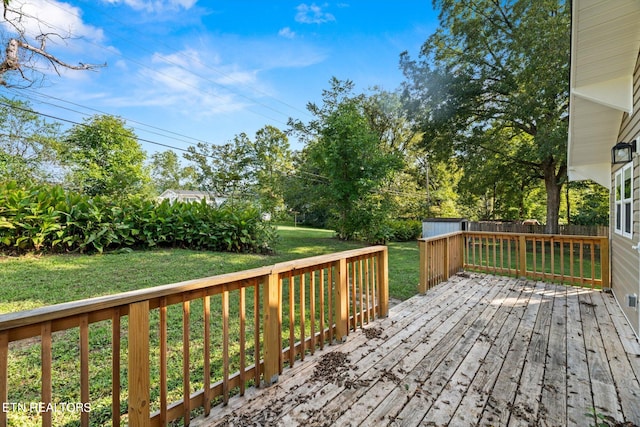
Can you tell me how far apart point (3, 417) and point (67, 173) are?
1766cm

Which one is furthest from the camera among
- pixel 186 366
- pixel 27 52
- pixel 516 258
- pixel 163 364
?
pixel 27 52

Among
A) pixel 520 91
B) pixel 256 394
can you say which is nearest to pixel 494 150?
pixel 520 91

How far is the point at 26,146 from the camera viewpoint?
13125mm

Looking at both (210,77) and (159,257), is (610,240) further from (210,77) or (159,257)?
(210,77)

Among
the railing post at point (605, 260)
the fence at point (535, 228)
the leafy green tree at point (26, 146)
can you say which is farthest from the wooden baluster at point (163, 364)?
the leafy green tree at point (26, 146)

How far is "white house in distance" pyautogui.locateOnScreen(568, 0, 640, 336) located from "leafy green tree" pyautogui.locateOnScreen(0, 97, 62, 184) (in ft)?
56.7

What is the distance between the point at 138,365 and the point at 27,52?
12.2m

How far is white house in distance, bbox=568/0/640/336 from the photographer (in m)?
2.83

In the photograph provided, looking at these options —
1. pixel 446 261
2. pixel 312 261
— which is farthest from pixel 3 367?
pixel 446 261

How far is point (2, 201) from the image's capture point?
17.9ft

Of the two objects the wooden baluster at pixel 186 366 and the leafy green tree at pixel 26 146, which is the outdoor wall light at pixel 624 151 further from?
the leafy green tree at pixel 26 146

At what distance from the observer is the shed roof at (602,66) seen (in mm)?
2758

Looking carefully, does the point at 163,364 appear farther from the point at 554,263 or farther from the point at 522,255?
the point at 554,263

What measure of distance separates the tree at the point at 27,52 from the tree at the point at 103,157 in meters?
5.42
